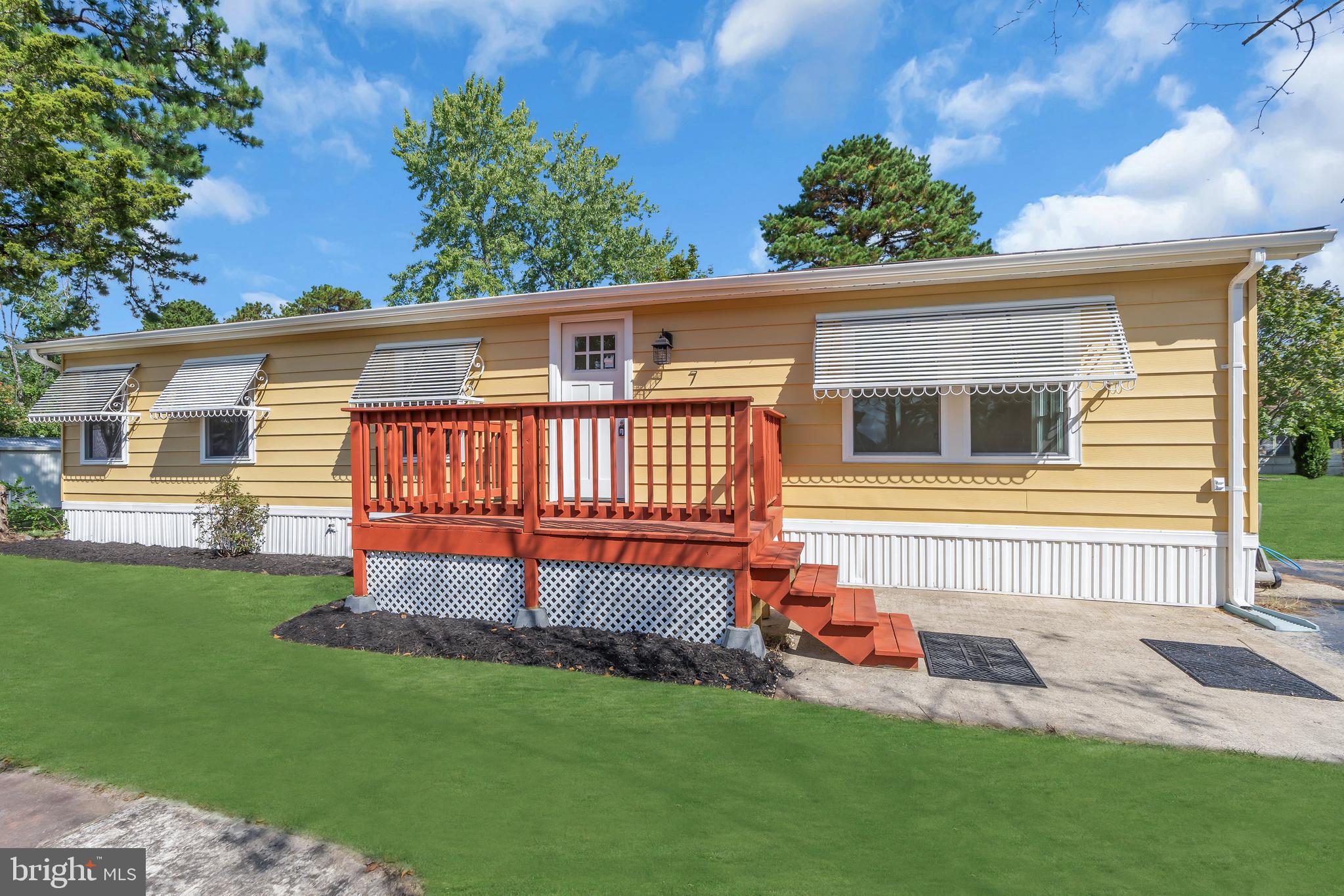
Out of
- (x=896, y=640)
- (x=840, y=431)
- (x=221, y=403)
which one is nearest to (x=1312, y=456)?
(x=840, y=431)

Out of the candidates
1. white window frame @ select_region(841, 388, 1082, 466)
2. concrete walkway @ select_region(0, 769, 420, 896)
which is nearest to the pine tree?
white window frame @ select_region(841, 388, 1082, 466)

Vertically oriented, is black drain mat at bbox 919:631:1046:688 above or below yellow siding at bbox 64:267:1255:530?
below

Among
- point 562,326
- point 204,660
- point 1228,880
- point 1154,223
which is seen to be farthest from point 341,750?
point 1154,223

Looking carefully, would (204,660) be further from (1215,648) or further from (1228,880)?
(1215,648)

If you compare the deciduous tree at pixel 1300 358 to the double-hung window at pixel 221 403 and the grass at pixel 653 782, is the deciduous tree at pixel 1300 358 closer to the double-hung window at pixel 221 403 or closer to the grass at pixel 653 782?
the grass at pixel 653 782

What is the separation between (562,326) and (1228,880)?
20.5 feet

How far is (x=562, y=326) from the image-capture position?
6.68 meters

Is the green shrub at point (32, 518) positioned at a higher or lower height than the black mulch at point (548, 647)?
higher

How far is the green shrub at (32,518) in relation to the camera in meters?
8.79

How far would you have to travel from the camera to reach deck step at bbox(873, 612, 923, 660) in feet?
11.9

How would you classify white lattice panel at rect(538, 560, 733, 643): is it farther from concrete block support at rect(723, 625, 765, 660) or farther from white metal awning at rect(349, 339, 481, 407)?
white metal awning at rect(349, 339, 481, 407)

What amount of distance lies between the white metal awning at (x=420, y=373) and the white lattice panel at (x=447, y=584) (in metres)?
2.35

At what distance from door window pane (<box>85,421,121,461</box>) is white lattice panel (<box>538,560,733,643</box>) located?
8219 mm

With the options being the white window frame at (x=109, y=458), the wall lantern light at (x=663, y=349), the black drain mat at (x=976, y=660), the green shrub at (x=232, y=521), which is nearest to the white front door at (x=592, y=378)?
the wall lantern light at (x=663, y=349)
